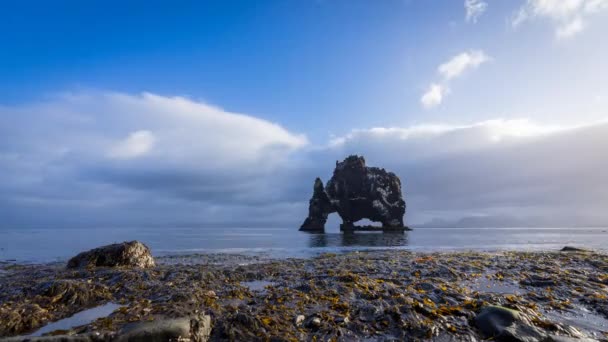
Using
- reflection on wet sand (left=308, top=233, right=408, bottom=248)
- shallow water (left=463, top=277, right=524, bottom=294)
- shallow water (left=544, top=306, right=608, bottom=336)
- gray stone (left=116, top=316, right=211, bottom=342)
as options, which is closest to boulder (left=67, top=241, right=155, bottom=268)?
gray stone (left=116, top=316, right=211, bottom=342)

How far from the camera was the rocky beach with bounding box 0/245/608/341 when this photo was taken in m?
6.52

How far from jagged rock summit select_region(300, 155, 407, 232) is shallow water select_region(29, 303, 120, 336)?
435ft

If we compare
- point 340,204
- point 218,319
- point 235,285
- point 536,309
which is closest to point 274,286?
point 235,285

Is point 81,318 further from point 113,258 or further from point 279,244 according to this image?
point 279,244

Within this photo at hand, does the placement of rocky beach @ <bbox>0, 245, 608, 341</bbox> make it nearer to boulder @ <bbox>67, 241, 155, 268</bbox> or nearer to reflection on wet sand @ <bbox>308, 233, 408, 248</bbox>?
boulder @ <bbox>67, 241, 155, 268</bbox>

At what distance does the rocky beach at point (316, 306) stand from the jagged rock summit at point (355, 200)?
129 m

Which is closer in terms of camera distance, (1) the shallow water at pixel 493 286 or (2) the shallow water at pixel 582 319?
(2) the shallow water at pixel 582 319

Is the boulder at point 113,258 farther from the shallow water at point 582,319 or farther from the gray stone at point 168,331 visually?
the shallow water at point 582,319

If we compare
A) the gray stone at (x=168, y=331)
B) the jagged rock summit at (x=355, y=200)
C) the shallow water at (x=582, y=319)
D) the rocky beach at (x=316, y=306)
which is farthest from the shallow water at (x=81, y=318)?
the jagged rock summit at (x=355, y=200)

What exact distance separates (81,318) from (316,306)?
6246mm

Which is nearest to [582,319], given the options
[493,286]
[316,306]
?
[493,286]

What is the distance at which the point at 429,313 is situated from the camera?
7.58 meters

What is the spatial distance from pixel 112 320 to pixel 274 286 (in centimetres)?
548

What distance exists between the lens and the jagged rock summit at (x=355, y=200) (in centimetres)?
14012
